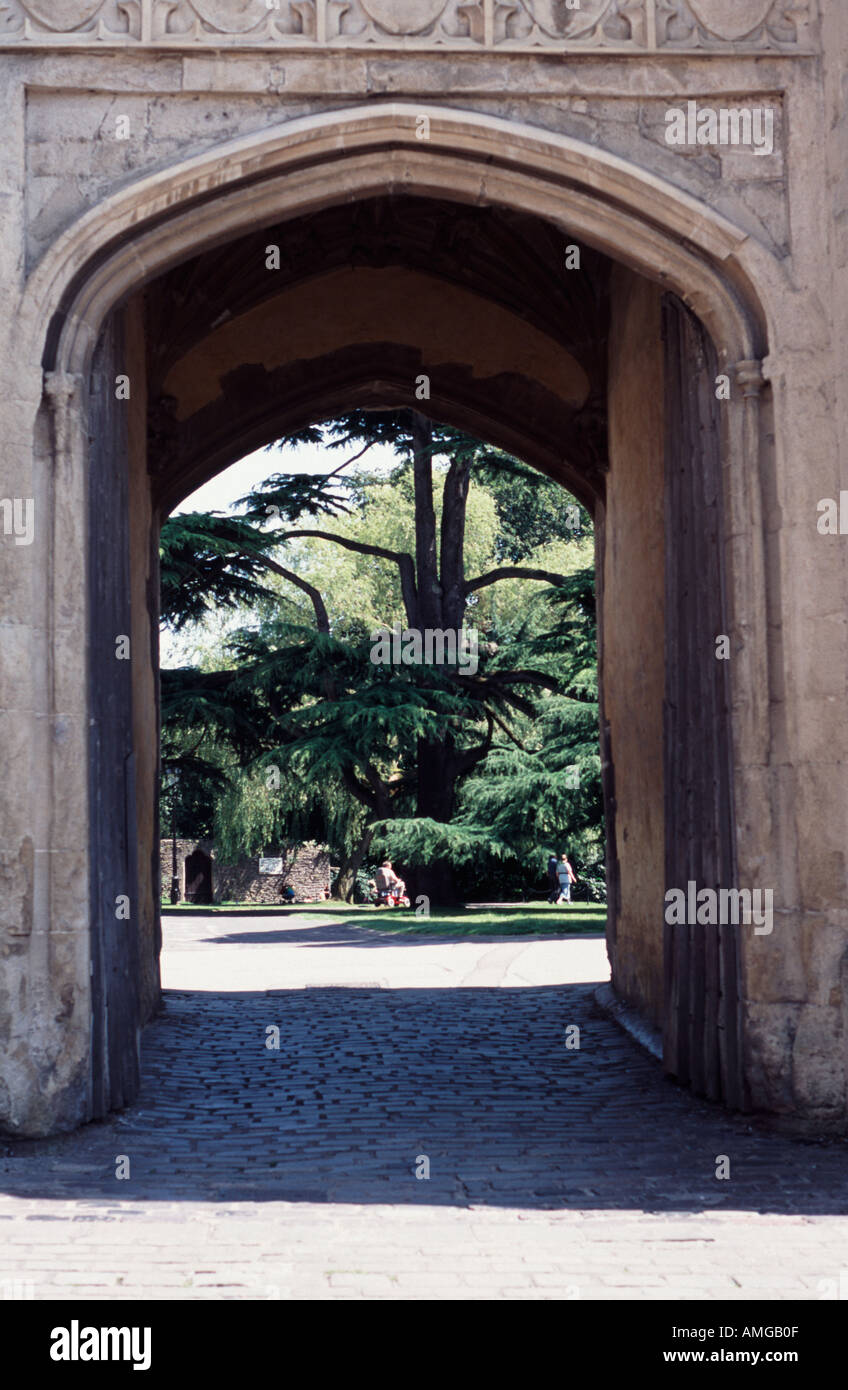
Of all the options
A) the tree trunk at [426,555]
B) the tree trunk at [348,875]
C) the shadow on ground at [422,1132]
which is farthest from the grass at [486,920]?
the shadow on ground at [422,1132]

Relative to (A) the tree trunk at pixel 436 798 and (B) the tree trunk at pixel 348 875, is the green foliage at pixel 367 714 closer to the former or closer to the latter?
(A) the tree trunk at pixel 436 798

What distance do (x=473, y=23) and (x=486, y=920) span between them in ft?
43.3

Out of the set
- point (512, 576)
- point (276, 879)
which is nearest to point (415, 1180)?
point (512, 576)

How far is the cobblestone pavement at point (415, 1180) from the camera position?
403 centimetres

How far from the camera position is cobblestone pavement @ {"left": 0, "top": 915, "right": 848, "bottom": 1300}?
13.2 ft

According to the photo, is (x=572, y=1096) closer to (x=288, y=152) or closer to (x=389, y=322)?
(x=288, y=152)

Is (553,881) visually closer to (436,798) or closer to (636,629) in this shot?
(436,798)

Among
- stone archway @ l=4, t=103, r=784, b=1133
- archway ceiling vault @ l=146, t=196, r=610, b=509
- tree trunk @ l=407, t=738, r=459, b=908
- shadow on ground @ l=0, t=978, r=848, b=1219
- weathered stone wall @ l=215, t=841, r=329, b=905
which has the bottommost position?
weathered stone wall @ l=215, t=841, r=329, b=905

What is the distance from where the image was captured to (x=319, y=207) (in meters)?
6.78

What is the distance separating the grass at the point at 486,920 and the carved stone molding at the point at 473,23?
1125 cm

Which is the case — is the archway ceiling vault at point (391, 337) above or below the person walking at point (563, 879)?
above

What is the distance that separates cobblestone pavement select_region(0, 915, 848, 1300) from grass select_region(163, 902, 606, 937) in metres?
7.68

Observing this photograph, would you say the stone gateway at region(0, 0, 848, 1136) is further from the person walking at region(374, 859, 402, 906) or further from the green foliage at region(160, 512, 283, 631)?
the person walking at region(374, 859, 402, 906)

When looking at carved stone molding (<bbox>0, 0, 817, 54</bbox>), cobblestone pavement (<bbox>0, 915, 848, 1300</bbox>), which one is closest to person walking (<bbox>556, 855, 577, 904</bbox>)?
cobblestone pavement (<bbox>0, 915, 848, 1300</bbox>)
